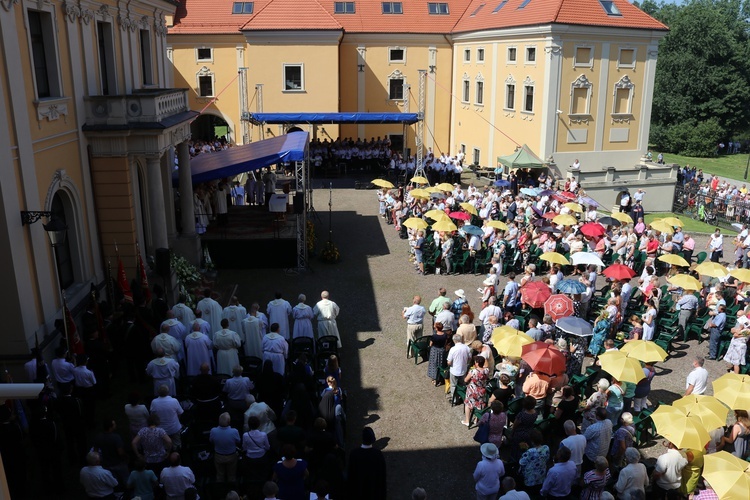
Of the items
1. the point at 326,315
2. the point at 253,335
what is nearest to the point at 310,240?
the point at 326,315

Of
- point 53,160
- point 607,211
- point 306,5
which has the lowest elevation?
point 607,211

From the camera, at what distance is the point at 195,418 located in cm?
992

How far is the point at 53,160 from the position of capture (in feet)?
41.1

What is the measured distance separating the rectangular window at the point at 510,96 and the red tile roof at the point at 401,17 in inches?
120

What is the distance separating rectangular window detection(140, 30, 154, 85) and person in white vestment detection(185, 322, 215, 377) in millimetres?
11357

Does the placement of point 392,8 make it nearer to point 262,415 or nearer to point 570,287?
point 570,287

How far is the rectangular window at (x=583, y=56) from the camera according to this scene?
1173 inches

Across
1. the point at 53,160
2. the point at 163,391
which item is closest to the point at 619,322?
the point at 163,391

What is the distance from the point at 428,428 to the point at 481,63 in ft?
94.4

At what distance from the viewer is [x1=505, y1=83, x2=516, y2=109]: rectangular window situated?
33.0m

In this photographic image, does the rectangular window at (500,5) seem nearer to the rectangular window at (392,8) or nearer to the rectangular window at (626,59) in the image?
the rectangular window at (392,8)

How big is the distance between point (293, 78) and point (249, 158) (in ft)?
60.7

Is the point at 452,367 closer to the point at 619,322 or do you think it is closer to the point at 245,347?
the point at 245,347

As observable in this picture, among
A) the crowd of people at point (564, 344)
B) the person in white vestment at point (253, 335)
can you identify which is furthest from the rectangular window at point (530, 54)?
the person in white vestment at point (253, 335)
